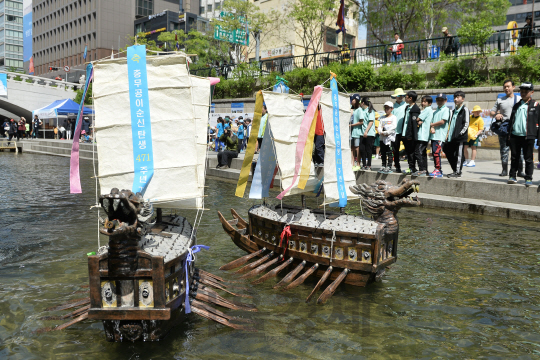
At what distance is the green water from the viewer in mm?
4594

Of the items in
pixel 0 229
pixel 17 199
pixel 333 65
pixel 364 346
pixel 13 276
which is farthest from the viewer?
pixel 333 65

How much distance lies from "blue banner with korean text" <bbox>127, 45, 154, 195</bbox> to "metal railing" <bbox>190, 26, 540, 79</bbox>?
17905 millimetres

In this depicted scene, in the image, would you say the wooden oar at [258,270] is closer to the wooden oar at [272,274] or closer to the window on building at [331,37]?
the wooden oar at [272,274]

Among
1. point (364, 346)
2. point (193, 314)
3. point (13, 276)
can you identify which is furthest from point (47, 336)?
point (364, 346)

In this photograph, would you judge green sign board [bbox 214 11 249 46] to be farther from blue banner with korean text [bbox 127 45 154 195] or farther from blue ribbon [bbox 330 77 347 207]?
blue banner with korean text [bbox 127 45 154 195]

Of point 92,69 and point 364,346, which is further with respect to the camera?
point 92,69

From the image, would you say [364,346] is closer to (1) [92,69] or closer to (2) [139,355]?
(2) [139,355]

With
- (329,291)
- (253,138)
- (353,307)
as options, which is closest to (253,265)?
(329,291)

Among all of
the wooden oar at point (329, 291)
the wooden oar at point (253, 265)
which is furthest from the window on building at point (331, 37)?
the wooden oar at point (329, 291)

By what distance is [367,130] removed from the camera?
1319 centimetres

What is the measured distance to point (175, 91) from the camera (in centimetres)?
588

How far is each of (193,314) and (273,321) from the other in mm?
954

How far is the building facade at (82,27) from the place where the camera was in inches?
3041

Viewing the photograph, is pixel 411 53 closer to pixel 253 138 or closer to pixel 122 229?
pixel 253 138
